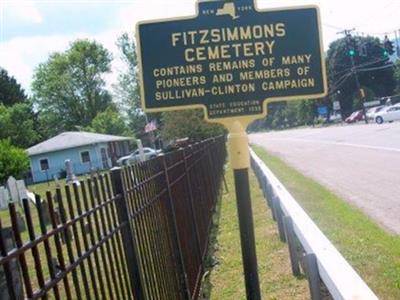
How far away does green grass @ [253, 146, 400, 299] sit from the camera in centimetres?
576

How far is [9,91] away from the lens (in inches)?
3553

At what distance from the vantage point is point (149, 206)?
499 centimetres

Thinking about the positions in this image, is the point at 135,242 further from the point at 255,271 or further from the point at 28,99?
the point at 28,99

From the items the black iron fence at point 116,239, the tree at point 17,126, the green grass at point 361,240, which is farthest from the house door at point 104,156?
the black iron fence at point 116,239

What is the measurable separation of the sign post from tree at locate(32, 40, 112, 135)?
287 ft

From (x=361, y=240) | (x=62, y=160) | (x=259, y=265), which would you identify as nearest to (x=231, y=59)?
(x=259, y=265)

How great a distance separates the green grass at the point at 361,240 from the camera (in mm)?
5763

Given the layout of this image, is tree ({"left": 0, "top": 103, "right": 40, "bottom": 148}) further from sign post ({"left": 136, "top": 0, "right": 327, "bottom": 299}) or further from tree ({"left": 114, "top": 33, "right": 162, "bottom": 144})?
sign post ({"left": 136, "top": 0, "right": 327, "bottom": 299})

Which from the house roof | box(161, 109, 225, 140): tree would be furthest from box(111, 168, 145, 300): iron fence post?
the house roof

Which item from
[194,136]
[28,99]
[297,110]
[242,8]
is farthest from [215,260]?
[297,110]

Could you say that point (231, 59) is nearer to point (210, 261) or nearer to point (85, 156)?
point (210, 261)

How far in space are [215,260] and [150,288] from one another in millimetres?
3957

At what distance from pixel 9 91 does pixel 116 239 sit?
9136 cm

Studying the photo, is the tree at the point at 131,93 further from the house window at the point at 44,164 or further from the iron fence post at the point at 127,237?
the iron fence post at the point at 127,237
